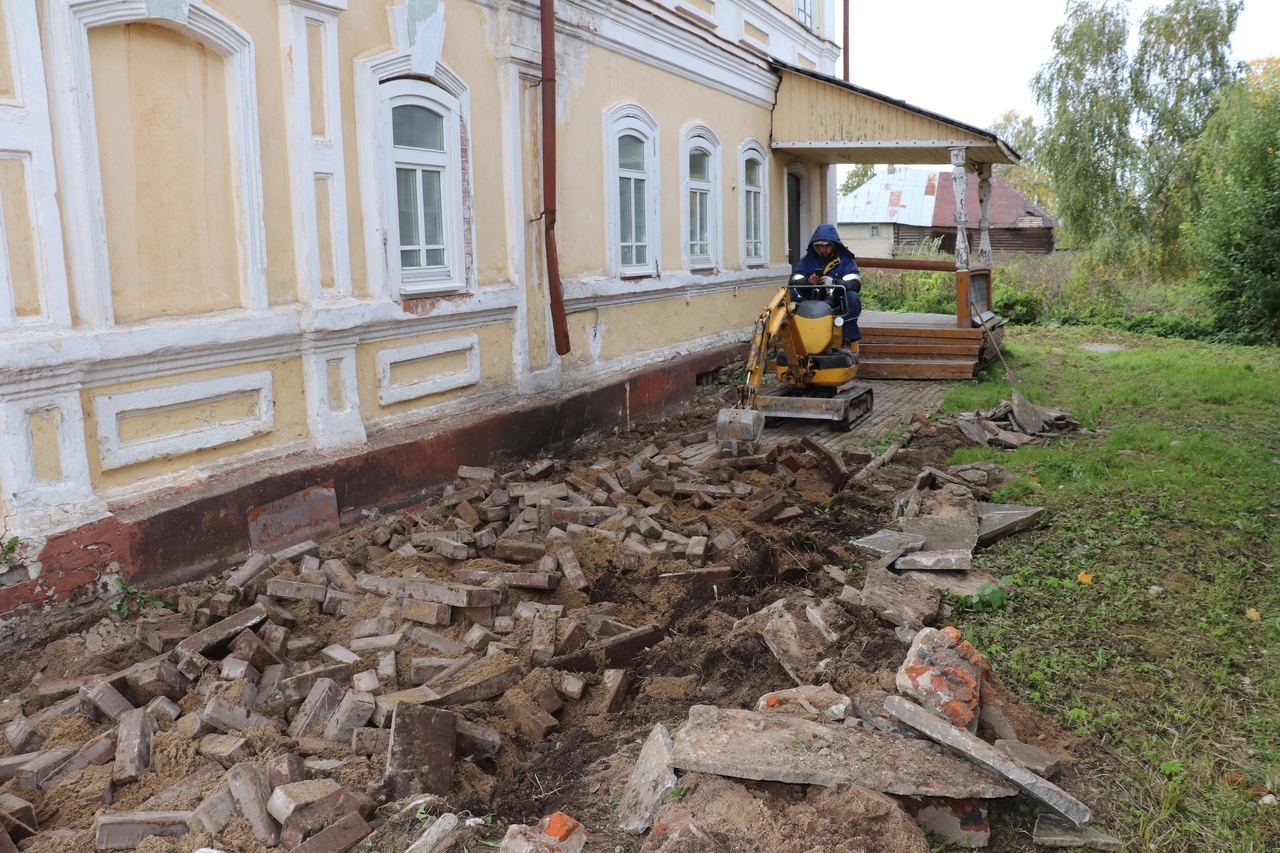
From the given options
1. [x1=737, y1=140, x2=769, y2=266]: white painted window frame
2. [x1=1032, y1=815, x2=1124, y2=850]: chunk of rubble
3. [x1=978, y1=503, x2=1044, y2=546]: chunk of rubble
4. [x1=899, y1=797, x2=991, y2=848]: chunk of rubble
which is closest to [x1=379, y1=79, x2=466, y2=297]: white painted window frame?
[x1=978, y1=503, x2=1044, y2=546]: chunk of rubble

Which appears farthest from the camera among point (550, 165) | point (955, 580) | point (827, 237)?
point (827, 237)

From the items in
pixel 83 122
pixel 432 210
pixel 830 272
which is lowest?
pixel 830 272

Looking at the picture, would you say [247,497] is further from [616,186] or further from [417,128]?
[616,186]

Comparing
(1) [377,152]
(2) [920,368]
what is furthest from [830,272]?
(1) [377,152]

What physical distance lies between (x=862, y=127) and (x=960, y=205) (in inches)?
71.1

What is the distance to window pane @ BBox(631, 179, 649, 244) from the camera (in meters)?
11.0

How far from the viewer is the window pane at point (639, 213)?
11.0 m

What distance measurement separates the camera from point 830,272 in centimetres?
1075

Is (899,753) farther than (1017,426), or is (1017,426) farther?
(1017,426)

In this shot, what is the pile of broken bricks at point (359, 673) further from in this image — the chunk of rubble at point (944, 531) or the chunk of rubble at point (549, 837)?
the chunk of rubble at point (944, 531)

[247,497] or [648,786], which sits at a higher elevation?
[247,497]

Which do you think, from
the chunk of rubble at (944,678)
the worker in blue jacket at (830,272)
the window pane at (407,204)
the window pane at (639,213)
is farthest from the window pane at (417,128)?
the chunk of rubble at (944,678)

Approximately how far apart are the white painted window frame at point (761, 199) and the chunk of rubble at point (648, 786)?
36.1ft

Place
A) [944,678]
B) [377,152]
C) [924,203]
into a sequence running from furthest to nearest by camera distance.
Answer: [924,203], [377,152], [944,678]
